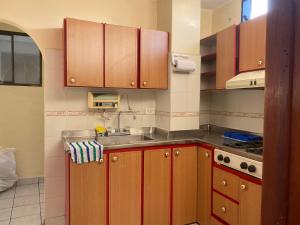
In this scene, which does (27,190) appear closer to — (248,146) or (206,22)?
(248,146)

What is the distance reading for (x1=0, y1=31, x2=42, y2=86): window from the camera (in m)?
3.37

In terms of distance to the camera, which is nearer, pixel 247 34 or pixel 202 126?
pixel 247 34

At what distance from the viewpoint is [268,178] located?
0.45 m

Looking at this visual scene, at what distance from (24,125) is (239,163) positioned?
2.96 m

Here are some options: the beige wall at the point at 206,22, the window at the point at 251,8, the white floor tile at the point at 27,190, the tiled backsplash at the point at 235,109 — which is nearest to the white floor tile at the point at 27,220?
the white floor tile at the point at 27,190

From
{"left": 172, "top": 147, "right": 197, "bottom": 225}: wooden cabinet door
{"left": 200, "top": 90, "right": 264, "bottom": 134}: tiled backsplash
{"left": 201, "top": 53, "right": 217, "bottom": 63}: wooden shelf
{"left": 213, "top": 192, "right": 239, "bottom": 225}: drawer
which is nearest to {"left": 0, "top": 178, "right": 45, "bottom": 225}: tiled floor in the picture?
{"left": 172, "top": 147, "right": 197, "bottom": 225}: wooden cabinet door

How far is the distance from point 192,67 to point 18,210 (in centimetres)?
253

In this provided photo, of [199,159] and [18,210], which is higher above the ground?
[199,159]

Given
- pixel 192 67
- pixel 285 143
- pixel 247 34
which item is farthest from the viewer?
pixel 192 67

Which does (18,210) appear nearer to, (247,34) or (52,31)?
(52,31)

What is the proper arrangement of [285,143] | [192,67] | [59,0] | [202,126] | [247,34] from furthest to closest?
[202,126] → [192,67] → [59,0] → [247,34] → [285,143]

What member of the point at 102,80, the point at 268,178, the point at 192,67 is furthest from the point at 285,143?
the point at 192,67

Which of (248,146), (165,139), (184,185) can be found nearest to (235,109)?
(248,146)

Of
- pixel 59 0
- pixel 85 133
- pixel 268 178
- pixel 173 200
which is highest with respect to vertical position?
pixel 59 0
